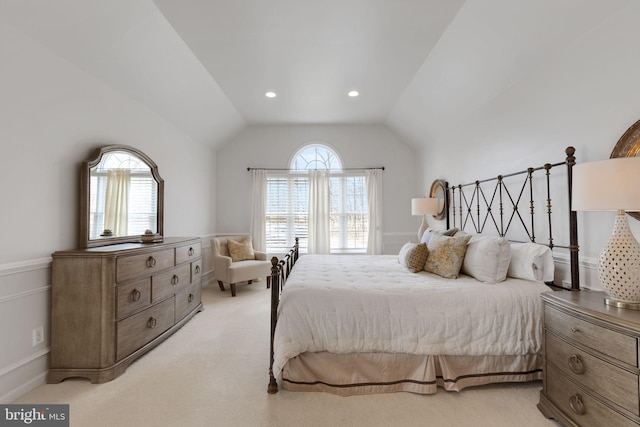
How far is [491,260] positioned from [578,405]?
3.43 ft

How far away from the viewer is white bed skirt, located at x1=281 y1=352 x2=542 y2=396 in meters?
2.04

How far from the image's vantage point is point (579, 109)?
2.20 m

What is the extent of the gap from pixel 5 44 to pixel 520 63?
160 inches

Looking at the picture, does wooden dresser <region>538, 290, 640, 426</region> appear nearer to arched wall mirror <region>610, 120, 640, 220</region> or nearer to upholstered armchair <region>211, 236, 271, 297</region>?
arched wall mirror <region>610, 120, 640, 220</region>

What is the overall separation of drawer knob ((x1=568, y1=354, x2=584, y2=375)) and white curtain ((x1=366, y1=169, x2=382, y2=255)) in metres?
3.94

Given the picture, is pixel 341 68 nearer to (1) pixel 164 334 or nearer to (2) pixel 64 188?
(2) pixel 64 188

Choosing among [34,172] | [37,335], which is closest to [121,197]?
[34,172]

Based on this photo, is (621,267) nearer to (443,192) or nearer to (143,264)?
(443,192)

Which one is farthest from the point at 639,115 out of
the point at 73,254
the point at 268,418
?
the point at 73,254

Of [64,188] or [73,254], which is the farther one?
[64,188]

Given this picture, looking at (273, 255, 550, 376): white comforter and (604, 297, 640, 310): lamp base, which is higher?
(604, 297, 640, 310): lamp base

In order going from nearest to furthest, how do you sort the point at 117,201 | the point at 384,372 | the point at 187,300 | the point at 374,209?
the point at 384,372 → the point at 117,201 → the point at 187,300 → the point at 374,209

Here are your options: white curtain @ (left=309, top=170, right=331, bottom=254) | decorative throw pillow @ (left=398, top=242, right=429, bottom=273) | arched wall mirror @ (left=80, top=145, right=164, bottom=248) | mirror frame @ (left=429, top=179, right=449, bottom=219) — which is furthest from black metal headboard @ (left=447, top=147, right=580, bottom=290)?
arched wall mirror @ (left=80, top=145, right=164, bottom=248)

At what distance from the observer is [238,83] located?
3883mm
